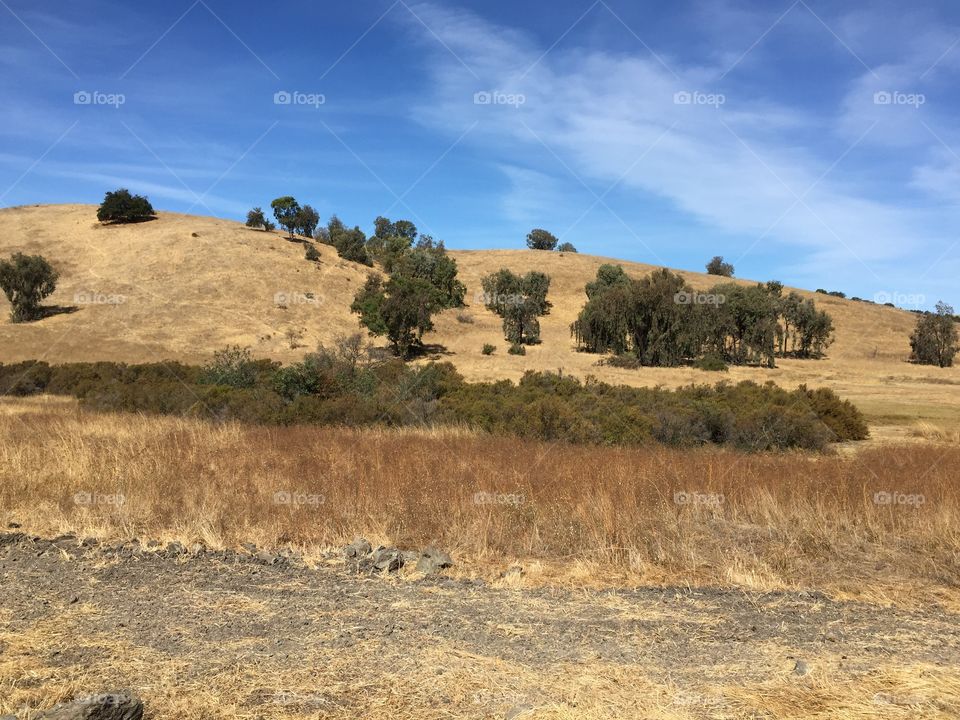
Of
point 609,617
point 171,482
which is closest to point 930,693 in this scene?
point 609,617

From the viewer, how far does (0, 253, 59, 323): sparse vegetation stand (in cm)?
4981

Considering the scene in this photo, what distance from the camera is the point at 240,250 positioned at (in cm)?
6506

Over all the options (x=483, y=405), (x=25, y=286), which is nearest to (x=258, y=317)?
(x=25, y=286)

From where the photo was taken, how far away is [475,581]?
6594mm

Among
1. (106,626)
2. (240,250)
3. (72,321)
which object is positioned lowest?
(106,626)

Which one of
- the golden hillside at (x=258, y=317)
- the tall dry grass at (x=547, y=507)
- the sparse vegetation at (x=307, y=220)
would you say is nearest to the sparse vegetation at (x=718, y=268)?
the golden hillside at (x=258, y=317)

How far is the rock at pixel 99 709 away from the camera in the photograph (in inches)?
143

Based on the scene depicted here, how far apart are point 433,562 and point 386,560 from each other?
0.48m

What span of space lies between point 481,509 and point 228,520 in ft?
10.00

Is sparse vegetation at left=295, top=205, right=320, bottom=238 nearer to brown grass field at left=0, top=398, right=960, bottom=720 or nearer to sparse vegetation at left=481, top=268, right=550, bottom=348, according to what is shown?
sparse vegetation at left=481, top=268, right=550, bottom=348

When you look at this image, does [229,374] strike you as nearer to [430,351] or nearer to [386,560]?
[386,560]

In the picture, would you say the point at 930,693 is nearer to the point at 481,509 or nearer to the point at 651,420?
the point at 481,509

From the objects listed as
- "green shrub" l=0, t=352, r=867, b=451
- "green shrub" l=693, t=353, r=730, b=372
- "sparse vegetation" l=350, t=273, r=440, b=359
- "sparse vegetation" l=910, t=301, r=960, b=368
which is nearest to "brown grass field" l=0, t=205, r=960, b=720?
"green shrub" l=0, t=352, r=867, b=451

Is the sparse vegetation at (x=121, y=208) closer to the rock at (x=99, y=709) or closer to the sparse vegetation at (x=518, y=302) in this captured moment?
the sparse vegetation at (x=518, y=302)
